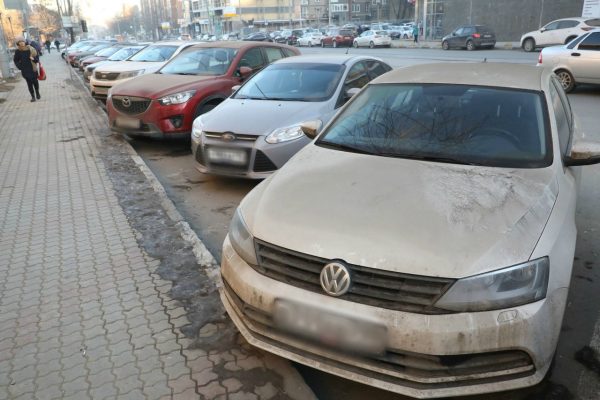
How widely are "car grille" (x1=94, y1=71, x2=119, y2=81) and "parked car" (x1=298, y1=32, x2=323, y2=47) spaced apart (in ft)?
120

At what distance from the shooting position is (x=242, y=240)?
2766 millimetres

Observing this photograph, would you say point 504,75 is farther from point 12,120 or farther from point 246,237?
point 12,120

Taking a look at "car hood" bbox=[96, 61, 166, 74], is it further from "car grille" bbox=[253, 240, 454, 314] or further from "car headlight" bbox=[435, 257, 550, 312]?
"car headlight" bbox=[435, 257, 550, 312]

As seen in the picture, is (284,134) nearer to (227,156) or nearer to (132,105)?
(227,156)

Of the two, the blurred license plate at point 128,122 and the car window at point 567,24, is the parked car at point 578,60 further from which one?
the car window at point 567,24

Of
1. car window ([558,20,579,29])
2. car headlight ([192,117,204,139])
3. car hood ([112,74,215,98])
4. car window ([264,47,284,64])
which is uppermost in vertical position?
car window ([558,20,579,29])

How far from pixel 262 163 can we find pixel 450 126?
257 centimetres

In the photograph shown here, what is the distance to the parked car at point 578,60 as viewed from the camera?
39.4 ft

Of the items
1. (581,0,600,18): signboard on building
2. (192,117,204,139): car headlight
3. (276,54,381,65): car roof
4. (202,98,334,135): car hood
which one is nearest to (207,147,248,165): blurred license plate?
(202,98,334,135): car hood

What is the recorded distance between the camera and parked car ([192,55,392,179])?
5551 mm

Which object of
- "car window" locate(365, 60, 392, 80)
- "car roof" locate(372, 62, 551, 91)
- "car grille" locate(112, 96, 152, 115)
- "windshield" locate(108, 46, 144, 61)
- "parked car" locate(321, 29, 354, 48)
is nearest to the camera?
"car roof" locate(372, 62, 551, 91)

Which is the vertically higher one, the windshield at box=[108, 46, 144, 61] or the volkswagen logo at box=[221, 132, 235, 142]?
the windshield at box=[108, 46, 144, 61]

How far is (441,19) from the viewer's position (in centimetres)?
4069

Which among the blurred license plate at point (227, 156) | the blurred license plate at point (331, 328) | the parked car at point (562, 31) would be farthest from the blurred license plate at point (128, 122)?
the parked car at point (562, 31)
